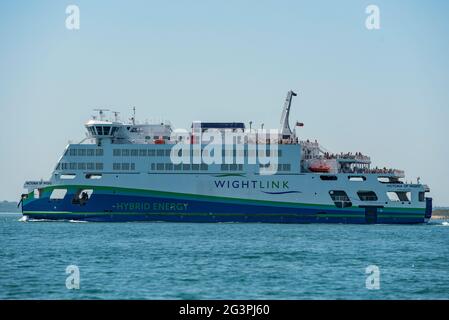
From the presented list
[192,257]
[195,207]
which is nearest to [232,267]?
[192,257]

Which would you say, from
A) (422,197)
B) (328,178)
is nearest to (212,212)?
(328,178)

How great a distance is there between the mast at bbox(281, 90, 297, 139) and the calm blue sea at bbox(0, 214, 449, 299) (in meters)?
12.3

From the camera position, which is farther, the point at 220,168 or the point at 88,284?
the point at 220,168

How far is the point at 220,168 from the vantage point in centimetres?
6269

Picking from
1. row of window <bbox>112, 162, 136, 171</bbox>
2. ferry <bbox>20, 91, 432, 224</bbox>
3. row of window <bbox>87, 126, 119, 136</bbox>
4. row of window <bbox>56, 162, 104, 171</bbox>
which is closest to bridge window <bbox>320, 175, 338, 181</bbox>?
ferry <bbox>20, 91, 432, 224</bbox>

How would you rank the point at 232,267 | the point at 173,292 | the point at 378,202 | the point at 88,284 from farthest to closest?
the point at 378,202, the point at 232,267, the point at 88,284, the point at 173,292

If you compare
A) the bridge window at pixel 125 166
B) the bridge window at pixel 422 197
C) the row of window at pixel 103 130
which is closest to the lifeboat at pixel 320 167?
the bridge window at pixel 422 197

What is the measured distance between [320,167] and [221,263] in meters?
30.4

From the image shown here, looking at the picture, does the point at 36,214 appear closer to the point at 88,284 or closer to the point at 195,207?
the point at 195,207

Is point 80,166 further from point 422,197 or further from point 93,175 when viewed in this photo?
point 422,197

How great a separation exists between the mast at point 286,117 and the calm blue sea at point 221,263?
1234 centimetres

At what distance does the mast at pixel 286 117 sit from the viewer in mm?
64938

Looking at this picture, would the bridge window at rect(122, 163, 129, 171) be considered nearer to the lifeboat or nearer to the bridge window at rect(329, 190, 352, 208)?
the lifeboat

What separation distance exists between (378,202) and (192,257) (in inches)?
1142
